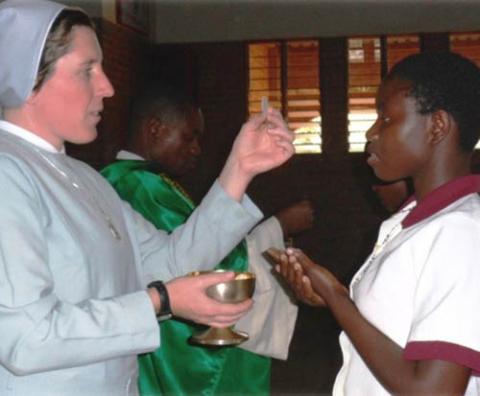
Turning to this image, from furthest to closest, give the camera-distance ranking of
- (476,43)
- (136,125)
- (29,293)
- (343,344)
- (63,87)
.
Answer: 1. (476,43)
2. (136,125)
3. (343,344)
4. (63,87)
5. (29,293)

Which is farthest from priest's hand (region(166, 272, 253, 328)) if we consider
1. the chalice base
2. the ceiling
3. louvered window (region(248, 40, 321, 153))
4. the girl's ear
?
louvered window (region(248, 40, 321, 153))

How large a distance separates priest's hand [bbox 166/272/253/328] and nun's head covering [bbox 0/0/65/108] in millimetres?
447

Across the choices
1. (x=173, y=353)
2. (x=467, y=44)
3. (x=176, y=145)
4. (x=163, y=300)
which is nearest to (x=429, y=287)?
(x=163, y=300)

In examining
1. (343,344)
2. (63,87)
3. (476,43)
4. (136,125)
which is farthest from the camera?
(476,43)

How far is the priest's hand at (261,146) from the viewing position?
6.49 ft

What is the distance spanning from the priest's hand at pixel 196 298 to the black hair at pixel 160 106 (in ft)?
6.20

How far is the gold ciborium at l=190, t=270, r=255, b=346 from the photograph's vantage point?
1643mm

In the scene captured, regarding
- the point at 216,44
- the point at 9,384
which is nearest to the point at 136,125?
the point at 9,384

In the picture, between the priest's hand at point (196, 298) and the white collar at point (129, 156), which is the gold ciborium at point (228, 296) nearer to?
the priest's hand at point (196, 298)

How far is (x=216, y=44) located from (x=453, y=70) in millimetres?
6241

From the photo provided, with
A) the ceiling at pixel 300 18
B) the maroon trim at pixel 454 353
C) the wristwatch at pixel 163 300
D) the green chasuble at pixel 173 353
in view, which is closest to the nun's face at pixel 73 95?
the wristwatch at pixel 163 300

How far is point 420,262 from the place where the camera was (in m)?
1.59

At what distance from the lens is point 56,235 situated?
155cm

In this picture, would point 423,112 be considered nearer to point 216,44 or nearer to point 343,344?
point 343,344
